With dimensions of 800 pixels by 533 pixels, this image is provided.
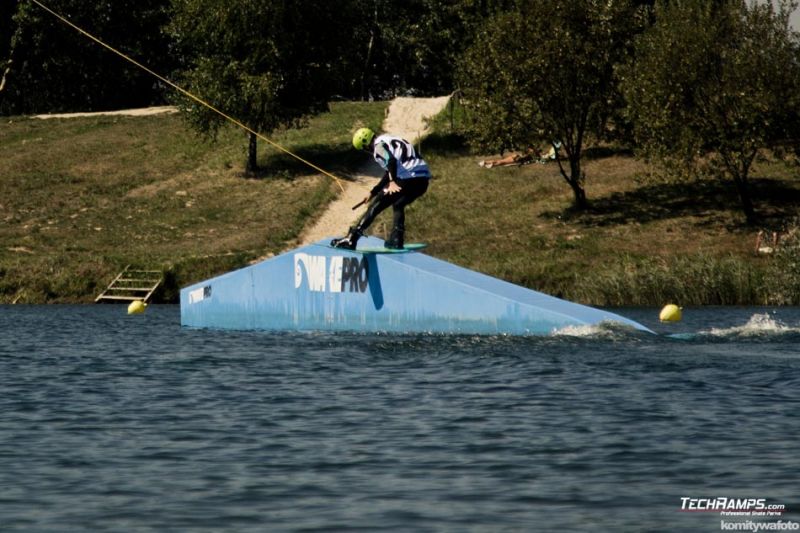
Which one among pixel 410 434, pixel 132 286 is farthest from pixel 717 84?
pixel 410 434

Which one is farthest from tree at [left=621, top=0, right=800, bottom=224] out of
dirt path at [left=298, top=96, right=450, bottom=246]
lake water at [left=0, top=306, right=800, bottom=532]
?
lake water at [left=0, top=306, right=800, bottom=532]

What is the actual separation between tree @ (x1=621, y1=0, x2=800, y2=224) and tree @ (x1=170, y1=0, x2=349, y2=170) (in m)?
15.2

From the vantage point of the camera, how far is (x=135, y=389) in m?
16.5

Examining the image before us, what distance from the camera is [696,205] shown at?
52188 millimetres

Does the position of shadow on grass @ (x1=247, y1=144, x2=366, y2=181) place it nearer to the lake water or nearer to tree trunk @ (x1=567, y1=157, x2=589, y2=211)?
tree trunk @ (x1=567, y1=157, x2=589, y2=211)

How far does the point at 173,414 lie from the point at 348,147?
2015 inches

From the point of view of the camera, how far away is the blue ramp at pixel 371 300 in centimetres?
2075

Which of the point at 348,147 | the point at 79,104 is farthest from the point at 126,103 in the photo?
the point at 348,147

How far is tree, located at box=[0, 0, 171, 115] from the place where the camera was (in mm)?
73000

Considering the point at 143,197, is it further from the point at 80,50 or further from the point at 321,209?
the point at 80,50

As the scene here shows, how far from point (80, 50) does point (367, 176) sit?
23.7m

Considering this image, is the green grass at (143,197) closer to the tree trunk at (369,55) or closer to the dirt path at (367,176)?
the dirt path at (367,176)

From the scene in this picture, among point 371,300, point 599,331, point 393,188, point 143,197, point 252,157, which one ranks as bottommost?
point 599,331

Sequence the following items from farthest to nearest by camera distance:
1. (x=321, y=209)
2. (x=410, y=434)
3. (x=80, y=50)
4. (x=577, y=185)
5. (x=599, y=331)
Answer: (x=80, y=50)
(x=321, y=209)
(x=577, y=185)
(x=599, y=331)
(x=410, y=434)
